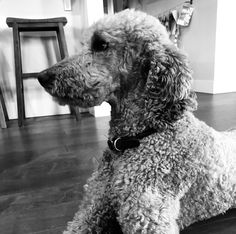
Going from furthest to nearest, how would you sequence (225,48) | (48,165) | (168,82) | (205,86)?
(205,86) → (225,48) → (48,165) → (168,82)

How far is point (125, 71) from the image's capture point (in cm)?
71

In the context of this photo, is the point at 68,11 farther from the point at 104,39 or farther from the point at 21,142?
the point at 104,39

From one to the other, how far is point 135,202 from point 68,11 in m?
2.18

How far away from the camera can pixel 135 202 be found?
660mm

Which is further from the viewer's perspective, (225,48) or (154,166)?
(225,48)

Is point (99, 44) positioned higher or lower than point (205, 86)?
higher

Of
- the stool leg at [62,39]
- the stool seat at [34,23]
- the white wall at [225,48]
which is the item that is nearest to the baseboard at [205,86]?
the white wall at [225,48]

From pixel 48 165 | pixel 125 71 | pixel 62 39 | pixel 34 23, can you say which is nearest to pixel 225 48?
pixel 62 39

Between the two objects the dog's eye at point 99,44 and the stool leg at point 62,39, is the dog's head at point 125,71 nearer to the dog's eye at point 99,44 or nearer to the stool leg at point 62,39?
the dog's eye at point 99,44

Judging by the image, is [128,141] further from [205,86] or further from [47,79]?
[205,86]

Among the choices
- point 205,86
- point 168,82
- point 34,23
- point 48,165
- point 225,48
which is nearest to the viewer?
point 168,82

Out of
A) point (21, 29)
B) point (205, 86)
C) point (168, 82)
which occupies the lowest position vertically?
point (205, 86)

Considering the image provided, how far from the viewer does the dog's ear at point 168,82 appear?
2.13 feet

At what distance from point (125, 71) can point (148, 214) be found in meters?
0.35
